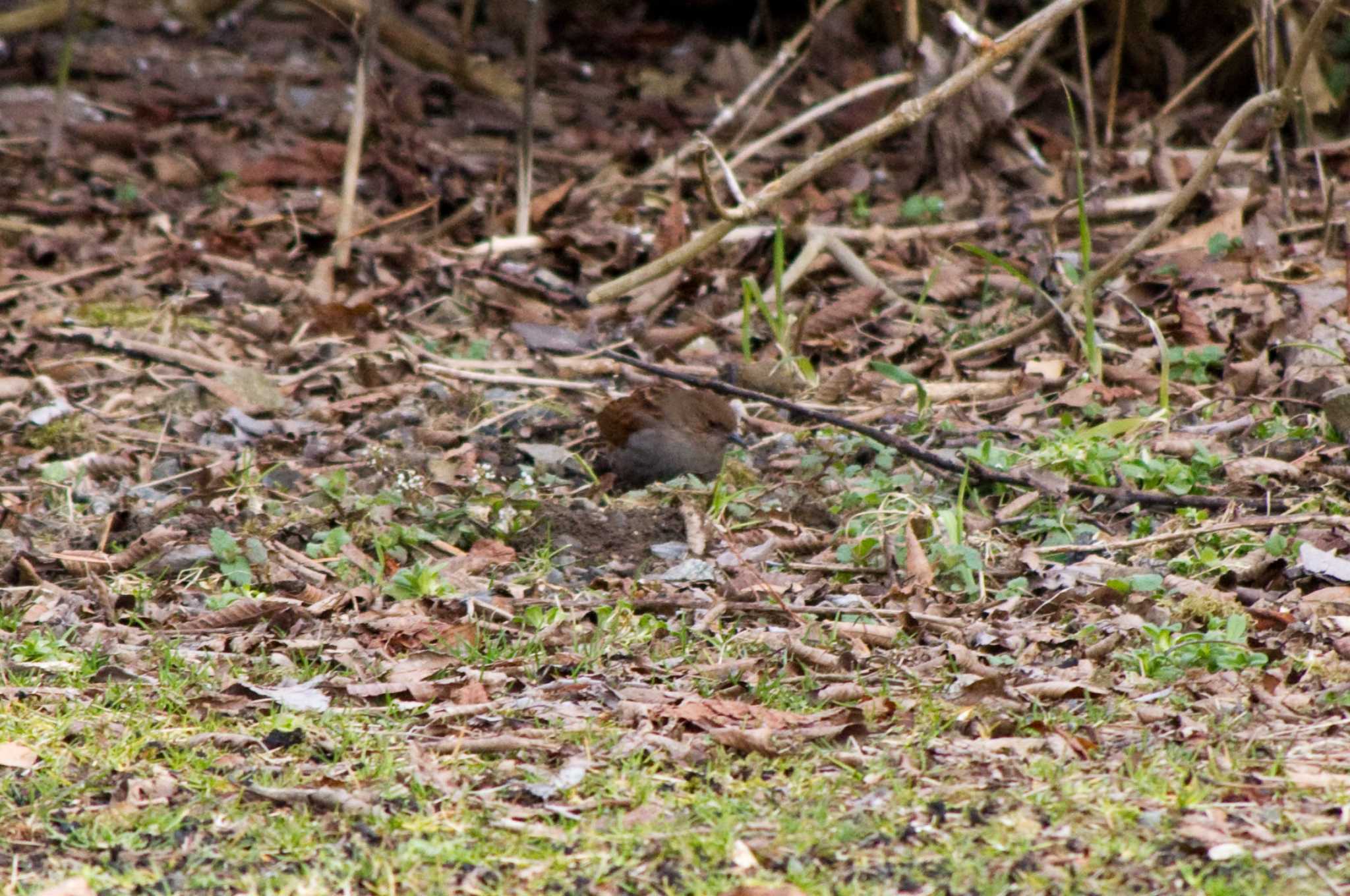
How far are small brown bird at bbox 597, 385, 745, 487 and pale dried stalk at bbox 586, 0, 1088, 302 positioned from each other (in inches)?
21.6

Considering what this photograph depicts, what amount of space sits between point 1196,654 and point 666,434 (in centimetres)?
158

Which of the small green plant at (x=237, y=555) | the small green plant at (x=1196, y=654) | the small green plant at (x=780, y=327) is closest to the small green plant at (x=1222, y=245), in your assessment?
the small green plant at (x=780, y=327)

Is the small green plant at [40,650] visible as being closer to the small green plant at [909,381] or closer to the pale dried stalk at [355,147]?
the small green plant at [909,381]

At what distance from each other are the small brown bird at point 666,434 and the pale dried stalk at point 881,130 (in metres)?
0.55

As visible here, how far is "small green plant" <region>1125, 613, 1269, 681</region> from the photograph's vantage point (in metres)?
2.85

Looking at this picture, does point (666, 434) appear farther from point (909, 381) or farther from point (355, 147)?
point (355, 147)

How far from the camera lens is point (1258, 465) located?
369cm

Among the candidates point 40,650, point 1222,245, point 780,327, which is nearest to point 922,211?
point 1222,245

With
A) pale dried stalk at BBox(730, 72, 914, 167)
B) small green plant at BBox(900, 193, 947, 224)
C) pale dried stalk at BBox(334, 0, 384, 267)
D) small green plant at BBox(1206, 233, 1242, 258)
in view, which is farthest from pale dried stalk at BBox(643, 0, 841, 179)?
small green plant at BBox(1206, 233, 1242, 258)

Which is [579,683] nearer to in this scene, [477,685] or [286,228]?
[477,685]

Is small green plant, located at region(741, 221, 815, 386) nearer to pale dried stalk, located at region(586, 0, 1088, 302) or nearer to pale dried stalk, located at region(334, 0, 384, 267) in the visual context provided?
pale dried stalk, located at region(586, 0, 1088, 302)

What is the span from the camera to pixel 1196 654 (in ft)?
9.47

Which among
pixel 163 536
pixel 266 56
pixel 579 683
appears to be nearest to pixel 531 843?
pixel 579 683

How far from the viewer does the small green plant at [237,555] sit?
11.6ft
